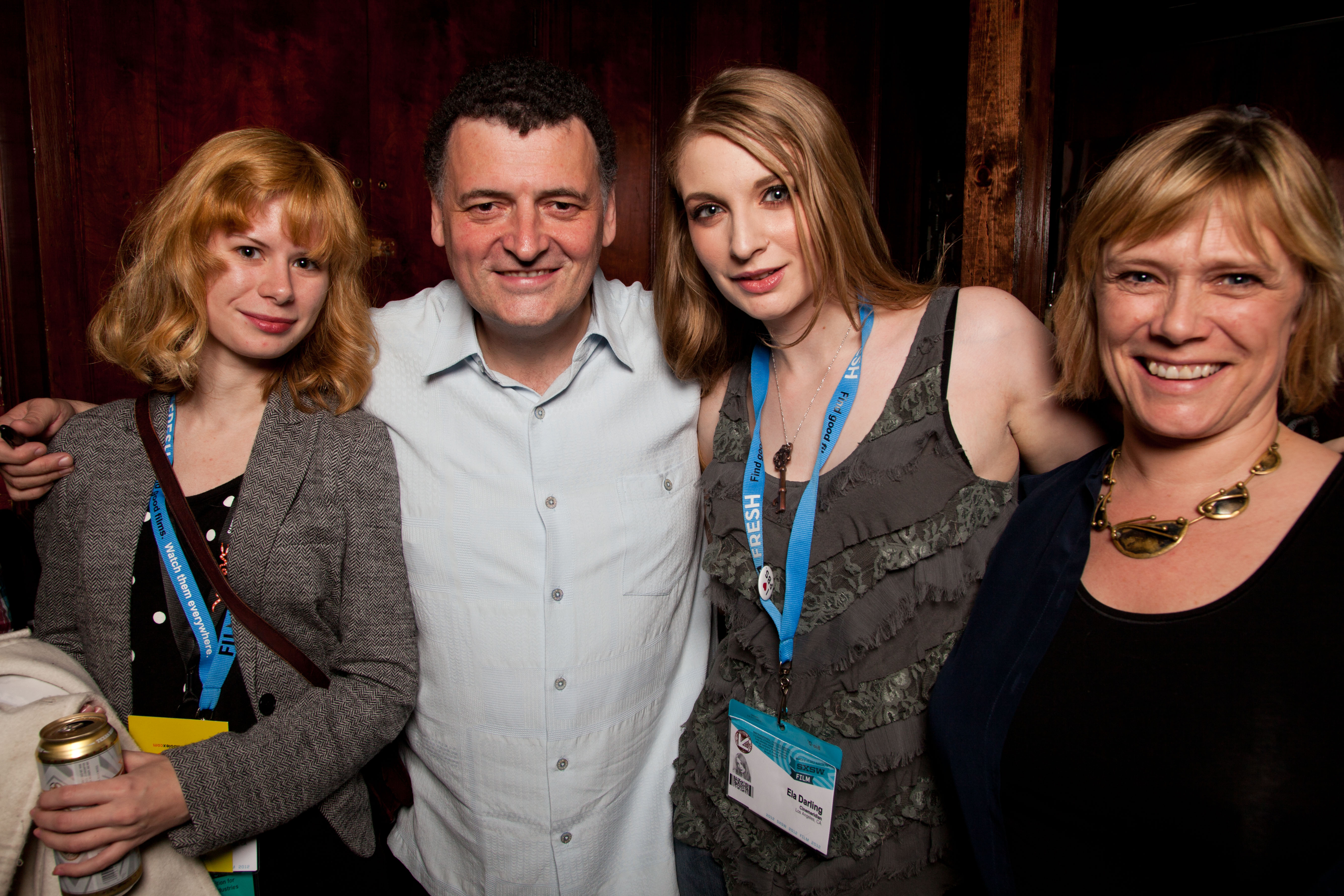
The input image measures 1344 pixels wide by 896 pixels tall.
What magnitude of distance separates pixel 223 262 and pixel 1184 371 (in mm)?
1580

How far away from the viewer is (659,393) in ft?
5.69

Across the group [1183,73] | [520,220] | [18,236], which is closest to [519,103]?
[520,220]

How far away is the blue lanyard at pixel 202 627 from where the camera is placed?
53.7 inches

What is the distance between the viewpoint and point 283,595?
1405 millimetres

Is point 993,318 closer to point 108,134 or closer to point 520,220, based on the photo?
point 520,220

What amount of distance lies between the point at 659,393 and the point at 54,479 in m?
1.15

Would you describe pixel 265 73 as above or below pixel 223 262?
above

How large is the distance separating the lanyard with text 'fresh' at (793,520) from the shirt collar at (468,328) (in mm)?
417

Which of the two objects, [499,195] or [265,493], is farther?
[499,195]

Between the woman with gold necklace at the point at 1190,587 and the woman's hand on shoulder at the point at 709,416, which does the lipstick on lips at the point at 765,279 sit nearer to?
the woman's hand on shoulder at the point at 709,416

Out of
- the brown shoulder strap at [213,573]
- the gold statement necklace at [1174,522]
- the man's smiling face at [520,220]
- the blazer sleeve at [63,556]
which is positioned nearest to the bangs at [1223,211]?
the gold statement necklace at [1174,522]

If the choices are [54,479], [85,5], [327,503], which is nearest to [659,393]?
[327,503]

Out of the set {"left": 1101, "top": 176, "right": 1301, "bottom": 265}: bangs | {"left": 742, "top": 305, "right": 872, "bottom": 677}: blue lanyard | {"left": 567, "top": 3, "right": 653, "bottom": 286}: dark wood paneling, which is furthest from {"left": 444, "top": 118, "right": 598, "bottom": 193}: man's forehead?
{"left": 567, "top": 3, "right": 653, "bottom": 286}: dark wood paneling

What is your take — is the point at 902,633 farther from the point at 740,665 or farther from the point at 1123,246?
the point at 1123,246
